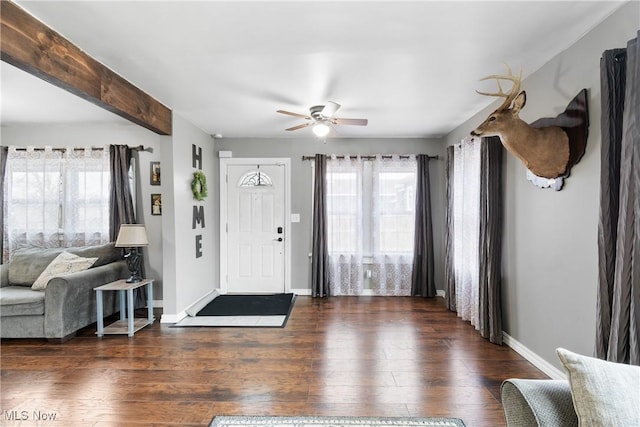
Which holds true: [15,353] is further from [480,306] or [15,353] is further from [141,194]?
[480,306]

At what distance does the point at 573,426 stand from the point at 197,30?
2.77 m

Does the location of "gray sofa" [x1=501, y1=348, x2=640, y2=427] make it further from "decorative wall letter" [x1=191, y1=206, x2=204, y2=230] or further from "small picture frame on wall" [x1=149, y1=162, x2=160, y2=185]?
"small picture frame on wall" [x1=149, y1=162, x2=160, y2=185]

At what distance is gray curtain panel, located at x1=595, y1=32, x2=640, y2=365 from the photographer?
1.58 metres

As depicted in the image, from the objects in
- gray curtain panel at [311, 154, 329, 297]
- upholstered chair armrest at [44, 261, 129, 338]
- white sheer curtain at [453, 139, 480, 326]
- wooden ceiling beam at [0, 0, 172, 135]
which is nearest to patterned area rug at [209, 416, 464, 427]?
white sheer curtain at [453, 139, 480, 326]

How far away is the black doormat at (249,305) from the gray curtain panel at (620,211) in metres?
3.22

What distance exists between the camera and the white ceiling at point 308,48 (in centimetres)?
184

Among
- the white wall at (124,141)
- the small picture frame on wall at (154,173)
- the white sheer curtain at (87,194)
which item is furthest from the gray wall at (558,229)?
the white sheer curtain at (87,194)

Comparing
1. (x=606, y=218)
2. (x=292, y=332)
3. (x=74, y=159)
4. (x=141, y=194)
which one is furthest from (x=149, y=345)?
(x=606, y=218)

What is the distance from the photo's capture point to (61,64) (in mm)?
2119

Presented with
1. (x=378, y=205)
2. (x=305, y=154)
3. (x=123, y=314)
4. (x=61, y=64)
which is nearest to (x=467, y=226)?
(x=378, y=205)


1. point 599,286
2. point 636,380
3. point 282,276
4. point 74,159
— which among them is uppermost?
point 74,159

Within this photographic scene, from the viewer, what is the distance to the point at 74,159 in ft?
14.0

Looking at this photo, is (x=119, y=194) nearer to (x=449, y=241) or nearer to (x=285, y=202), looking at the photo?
(x=285, y=202)

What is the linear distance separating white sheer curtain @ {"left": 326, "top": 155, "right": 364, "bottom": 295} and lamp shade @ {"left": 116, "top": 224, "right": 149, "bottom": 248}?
262 centimetres
